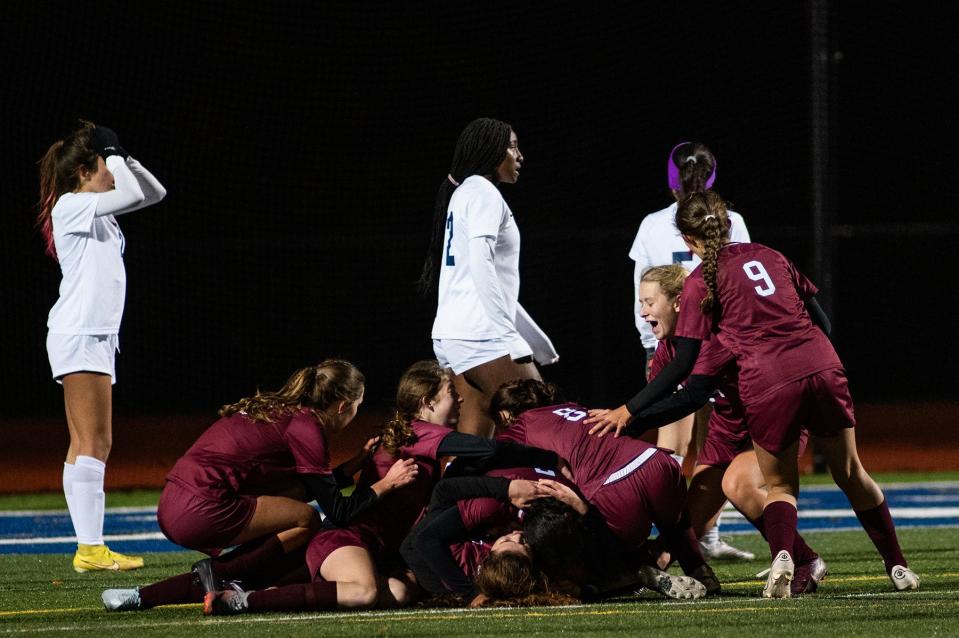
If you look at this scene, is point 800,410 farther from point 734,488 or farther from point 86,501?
point 86,501

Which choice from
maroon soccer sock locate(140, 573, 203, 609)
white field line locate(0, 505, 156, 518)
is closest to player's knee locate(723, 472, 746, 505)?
maroon soccer sock locate(140, 573, 203, 609)

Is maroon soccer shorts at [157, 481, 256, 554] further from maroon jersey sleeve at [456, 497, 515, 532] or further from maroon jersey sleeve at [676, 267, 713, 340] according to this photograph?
maroon jersey sleeve at [676, 267, 713, 340]

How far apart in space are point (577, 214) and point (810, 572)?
1258cm

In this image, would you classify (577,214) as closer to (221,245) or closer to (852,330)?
(852,330)

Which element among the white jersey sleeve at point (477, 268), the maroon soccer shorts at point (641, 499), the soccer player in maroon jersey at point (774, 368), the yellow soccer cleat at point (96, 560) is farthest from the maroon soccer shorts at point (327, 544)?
the yellow soccer cleat at point (96, 560)

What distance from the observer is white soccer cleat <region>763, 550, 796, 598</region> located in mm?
4938

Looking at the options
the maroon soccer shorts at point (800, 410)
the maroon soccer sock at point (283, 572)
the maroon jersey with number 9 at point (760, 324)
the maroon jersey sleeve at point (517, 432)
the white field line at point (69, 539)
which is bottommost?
the white field line at point (69, 539)

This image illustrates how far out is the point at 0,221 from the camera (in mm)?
15656

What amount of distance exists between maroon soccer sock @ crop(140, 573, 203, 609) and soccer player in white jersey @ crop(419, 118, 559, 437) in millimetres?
1464

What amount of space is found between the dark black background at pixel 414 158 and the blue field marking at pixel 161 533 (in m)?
4.50

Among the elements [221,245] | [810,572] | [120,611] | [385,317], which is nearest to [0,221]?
[221,245]

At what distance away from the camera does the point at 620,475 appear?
5.10 metres

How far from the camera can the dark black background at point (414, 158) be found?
1484 centimetres

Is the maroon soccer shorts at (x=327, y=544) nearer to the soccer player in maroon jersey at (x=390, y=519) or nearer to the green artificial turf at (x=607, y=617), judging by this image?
the soccer player in maroon jersey at (x=390, y=519)
